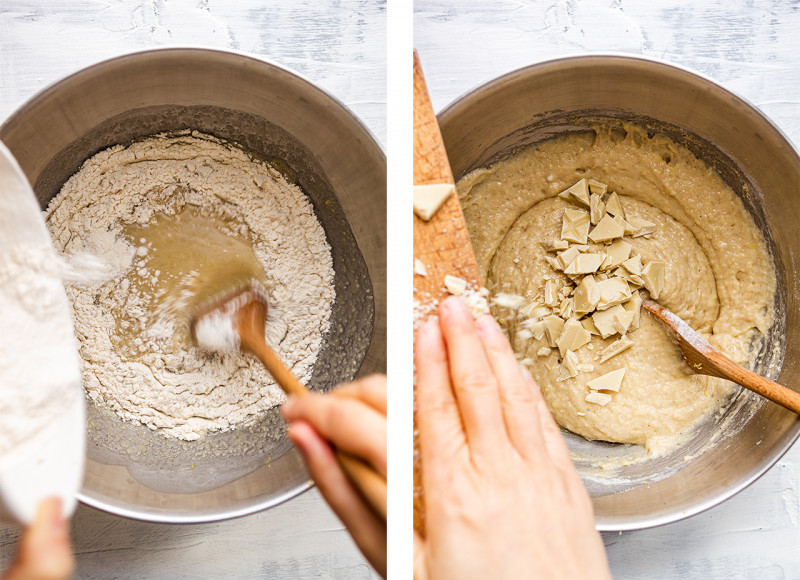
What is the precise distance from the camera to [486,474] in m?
0.59

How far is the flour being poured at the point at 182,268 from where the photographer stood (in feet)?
2.21

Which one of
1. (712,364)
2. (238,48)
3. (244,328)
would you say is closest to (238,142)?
(238,48)

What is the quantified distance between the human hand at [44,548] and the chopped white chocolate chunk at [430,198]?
→ 513 millimetres

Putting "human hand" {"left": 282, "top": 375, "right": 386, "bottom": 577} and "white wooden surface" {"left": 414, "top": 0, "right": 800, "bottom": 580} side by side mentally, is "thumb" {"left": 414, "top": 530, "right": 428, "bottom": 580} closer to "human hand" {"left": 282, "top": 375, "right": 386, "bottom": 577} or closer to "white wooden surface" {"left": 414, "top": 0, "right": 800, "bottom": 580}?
"human hand" {"left": 282, "top": 375, "right": 386, "bottom": 577}

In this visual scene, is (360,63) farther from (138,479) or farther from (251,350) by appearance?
(138,479)

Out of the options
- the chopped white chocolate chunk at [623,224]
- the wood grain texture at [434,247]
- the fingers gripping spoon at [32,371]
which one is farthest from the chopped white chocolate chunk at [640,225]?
the fingers gripping spoon at [32,371]

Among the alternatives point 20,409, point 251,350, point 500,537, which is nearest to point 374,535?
point 500,537

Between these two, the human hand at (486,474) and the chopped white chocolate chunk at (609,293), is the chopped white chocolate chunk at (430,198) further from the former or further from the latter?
the chopped white chocolate chunk at (609,293)

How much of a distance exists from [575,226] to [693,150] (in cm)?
25

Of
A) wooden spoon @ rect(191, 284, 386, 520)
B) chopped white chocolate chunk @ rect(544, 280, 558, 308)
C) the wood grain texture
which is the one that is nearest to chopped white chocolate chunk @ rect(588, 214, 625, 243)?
chopped white chocolate chunk @ rect(544, 280, 558, 308)

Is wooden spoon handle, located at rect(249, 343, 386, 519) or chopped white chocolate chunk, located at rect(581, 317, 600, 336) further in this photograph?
chopped white chocolate chunk, located at rect(581, 317, 600, 336)

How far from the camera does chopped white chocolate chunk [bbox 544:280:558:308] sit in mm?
918

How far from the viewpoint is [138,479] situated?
696 millimetres

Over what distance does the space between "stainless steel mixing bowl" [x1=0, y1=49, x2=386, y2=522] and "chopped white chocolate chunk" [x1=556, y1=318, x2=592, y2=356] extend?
0.37m
